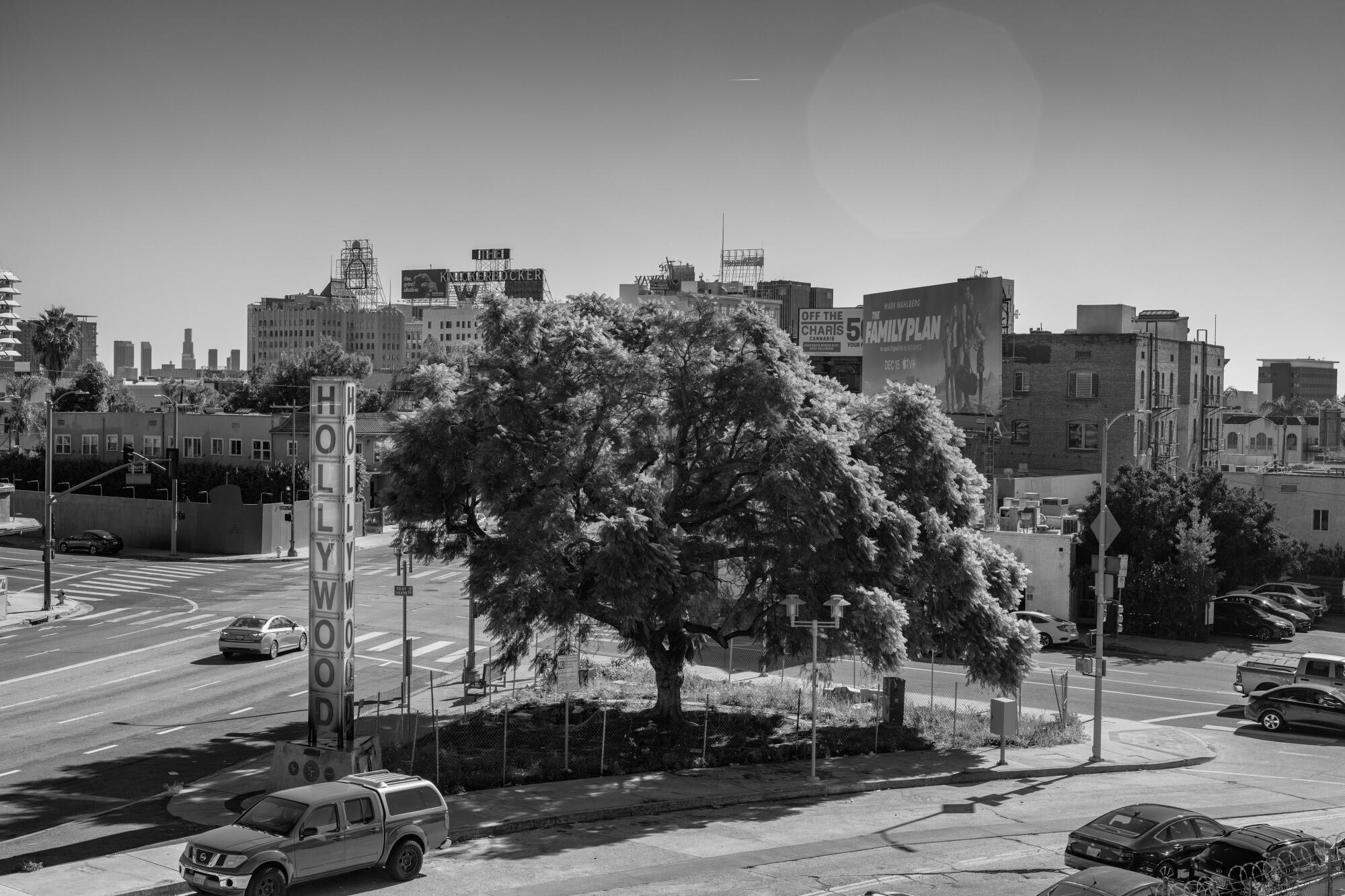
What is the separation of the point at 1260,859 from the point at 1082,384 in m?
63.7

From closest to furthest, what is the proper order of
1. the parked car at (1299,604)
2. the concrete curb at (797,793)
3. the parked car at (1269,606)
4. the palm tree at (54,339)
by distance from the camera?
the concrete curb at (797,793) → the parked car at (1269,606) → the parked car at (1299,604) → the palm tree at (54,339)

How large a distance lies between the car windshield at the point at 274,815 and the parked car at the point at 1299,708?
30127 mm

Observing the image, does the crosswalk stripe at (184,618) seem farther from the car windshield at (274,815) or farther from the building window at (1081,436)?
the building window at (1081,436)

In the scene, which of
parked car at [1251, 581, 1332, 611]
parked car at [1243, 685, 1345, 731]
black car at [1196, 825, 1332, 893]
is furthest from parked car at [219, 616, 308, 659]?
parked car at [1251, 581, 1332, 611]

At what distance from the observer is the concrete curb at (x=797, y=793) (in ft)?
77.1

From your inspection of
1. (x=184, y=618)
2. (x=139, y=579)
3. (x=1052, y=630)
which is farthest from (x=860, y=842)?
(x=139, y=579)

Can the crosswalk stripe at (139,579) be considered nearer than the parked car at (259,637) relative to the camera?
No

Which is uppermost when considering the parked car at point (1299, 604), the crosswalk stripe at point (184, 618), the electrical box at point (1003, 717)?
the electrical box at point (1003, 717)

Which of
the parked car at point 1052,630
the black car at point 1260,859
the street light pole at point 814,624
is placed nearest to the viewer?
the black car at point 1260,859

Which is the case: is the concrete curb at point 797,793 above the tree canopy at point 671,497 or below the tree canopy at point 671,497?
below

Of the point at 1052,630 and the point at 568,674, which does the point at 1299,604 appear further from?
the point at 568,674

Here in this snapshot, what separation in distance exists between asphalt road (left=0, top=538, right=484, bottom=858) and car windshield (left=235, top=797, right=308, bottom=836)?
535cm

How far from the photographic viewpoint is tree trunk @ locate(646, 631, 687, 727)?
3244 centimetres

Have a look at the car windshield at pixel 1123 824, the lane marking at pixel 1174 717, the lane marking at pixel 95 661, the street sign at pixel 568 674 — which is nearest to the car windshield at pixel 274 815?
the car windshield at pixel 1123 824
